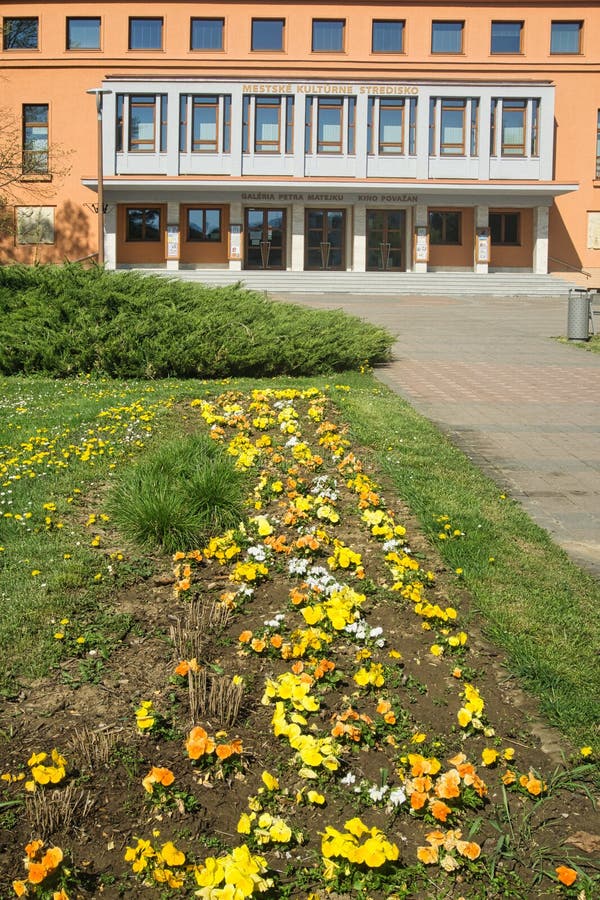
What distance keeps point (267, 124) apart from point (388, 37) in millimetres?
8141

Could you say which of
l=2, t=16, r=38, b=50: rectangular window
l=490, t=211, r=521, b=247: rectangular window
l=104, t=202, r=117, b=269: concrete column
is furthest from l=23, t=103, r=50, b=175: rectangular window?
l=490, t=211, r=521, b=247: rectangular window

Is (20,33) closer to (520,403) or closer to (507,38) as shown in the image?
(507,38)

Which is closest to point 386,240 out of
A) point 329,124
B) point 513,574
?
point 329,124

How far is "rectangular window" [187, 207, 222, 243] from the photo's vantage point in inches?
1620

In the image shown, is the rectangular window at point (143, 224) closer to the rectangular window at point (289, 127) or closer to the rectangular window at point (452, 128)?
the rectangular window at point (289, 127)

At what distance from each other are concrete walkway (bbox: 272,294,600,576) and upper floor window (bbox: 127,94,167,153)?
2162 centimetres

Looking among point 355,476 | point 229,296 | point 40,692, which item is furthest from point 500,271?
point 40,692

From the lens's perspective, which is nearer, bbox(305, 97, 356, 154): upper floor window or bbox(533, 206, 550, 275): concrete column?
bbox(305, 97, 356, 154): upper floor window

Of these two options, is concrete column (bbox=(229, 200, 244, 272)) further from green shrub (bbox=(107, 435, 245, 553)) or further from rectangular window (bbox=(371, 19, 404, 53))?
green shrub (bbox=(107, 435, 245, 553))

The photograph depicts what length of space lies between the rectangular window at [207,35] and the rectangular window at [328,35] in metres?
4.32

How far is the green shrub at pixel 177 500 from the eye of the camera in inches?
Answer: 193

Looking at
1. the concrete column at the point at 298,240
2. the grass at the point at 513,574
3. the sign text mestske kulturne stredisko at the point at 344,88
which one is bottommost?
the grass at the point at 513,574

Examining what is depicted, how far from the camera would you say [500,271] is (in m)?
40.8

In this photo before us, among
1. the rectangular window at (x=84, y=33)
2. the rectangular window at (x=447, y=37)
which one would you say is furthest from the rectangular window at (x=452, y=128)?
the rectangular window at (x=84, y=33)
